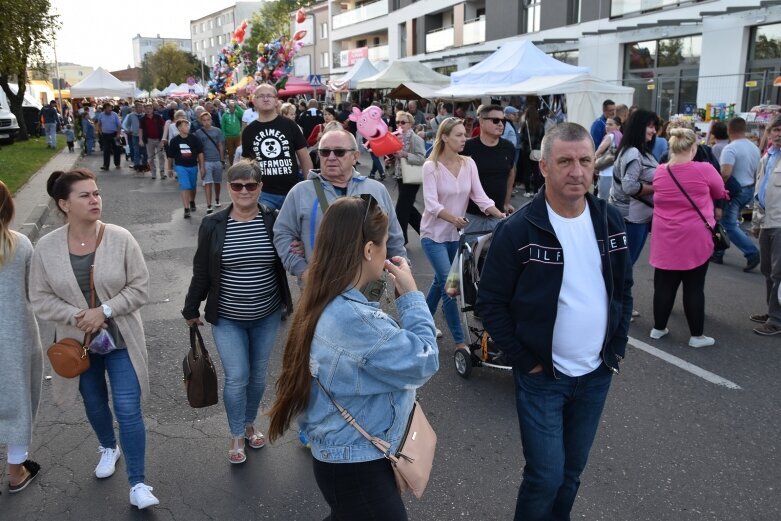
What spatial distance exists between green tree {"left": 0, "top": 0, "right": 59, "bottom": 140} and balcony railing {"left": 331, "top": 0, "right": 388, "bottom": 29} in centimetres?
2301

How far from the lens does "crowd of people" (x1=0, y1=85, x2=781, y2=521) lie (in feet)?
6.93

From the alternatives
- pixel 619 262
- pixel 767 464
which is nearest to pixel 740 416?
pixel 767 464

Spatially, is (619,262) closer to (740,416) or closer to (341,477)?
(341,477)

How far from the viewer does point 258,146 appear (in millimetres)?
6211

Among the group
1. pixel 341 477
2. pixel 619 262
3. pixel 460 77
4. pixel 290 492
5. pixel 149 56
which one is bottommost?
pixel 290 492

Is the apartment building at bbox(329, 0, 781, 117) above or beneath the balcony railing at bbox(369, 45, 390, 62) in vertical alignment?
beneath

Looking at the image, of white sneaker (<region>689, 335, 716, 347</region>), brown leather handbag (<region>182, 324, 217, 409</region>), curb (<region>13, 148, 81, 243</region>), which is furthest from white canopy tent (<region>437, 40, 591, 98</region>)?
brown leather handbag (<region>182, 324, 217, 409</region>)

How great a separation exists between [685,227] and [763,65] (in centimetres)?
1273

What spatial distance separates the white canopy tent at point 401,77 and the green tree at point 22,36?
9.86m

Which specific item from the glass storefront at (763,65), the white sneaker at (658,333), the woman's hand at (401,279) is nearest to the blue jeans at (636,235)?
the white sneaker at (658,333)

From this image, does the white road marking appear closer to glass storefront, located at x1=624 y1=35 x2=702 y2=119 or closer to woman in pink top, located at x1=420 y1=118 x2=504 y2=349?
woman in pink top, located at x1=420 y1=118 x2=504 y2=349

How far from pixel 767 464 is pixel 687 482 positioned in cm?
57

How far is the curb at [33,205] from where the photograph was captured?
999 cm

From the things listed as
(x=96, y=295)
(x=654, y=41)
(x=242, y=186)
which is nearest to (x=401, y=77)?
(x=654, y=41)
